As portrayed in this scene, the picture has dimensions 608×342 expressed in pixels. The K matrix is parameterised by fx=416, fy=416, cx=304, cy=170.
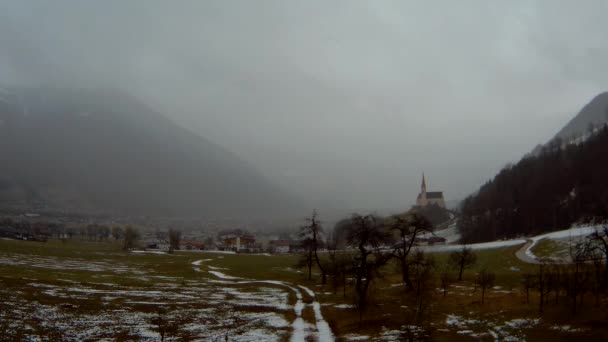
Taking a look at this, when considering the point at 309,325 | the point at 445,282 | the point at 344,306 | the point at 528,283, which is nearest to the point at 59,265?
the point at 344,306

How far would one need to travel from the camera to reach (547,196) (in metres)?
161

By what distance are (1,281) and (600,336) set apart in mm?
60680

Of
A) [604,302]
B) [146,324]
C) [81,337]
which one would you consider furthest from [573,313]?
[81,337]

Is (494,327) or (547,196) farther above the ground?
(547,196)

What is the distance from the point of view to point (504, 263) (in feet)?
261

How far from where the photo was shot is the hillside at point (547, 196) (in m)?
144

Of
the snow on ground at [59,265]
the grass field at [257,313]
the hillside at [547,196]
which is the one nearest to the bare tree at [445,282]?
the grass field at [257,313]

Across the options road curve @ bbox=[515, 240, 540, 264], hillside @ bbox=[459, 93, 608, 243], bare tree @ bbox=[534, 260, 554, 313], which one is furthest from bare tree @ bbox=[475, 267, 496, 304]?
hillside @ bbox=[459, 93, 608, 243]

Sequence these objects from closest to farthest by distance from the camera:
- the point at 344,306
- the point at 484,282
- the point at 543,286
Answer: the point at 543,286 < the point at 484,282 < the point at 344,306

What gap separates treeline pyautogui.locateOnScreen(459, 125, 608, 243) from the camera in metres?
144

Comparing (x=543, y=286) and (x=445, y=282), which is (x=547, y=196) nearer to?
(x=445, y=282)

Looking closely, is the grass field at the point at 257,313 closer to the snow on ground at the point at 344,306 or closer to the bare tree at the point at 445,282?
the snow on ground at the point at 344,306

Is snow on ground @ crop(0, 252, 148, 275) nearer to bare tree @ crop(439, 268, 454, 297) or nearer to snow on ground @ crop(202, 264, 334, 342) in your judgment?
snow on ground @ crop(202, 264, 334, 342)

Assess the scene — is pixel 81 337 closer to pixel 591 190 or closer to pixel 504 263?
pixel 504 263
